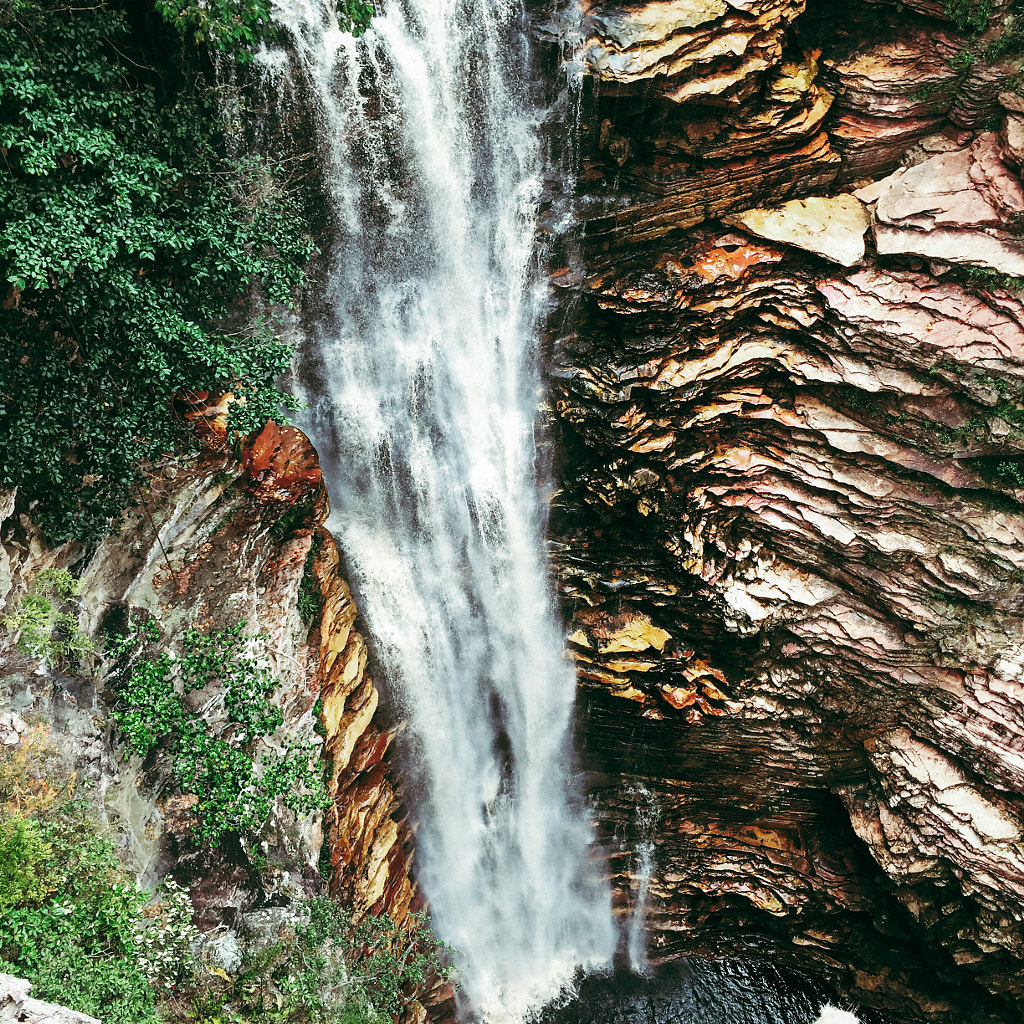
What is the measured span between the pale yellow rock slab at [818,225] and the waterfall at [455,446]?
3.44 metres

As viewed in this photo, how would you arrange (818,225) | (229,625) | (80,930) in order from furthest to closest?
1. (818,225)
2. (229,625)
3. (80,930)

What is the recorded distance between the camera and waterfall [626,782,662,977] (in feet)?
44.9

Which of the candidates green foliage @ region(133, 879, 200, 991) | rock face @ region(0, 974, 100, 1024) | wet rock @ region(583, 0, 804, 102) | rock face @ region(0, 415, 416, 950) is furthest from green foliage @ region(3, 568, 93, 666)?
wet rock @ region(583, 0, 804, 102)

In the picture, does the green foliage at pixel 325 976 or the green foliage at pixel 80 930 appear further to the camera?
the green foliage at pixel 325 976

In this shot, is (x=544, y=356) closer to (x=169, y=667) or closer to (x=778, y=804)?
(x=169, y=667)

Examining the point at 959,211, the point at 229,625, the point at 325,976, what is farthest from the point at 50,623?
the point at 959,211

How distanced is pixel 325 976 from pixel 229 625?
448 cm

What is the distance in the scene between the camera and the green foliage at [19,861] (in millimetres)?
6637

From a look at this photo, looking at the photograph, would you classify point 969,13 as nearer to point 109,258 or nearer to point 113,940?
point 109,258

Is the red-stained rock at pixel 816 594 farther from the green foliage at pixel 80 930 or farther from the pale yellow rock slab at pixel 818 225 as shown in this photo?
the green foliage at pixel 80 930

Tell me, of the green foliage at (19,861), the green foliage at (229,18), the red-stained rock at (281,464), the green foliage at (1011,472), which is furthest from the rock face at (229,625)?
the green foliage at (1011,472)

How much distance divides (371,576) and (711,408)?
6.06 metres

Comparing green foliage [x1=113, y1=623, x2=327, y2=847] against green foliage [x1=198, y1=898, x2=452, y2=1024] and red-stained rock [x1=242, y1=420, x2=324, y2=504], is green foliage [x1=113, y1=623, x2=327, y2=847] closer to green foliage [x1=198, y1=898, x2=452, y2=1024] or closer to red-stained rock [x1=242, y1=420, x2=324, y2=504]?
green foliage [x1=198, y1=898, x2=452, y2=1024]

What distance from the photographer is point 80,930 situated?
6969 mm
